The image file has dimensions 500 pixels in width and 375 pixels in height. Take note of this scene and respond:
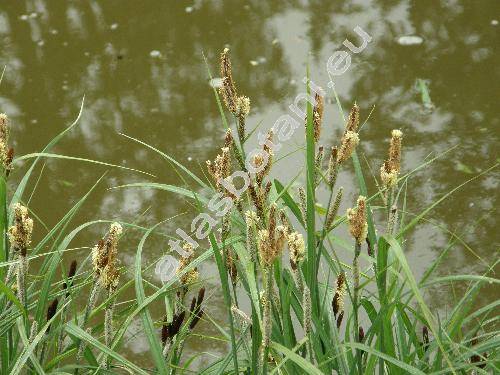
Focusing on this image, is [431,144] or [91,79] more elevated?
[91,79]

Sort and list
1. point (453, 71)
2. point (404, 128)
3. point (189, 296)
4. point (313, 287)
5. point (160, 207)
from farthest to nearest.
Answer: point (453, 71), point (404, 128), point (160, 207), point (189, 296), point (313, 287)

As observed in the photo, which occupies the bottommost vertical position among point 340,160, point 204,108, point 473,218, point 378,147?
point 473,218

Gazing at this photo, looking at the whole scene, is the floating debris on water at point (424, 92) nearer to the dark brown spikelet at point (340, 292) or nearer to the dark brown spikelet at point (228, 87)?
the dark brown spikelet at point (340, 292)

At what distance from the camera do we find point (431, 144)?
3.79 meters

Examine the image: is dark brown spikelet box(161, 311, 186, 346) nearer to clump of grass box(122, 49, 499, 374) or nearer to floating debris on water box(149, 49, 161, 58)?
clump of grass box(122, 49, 499, 374)

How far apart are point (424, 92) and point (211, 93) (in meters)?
1.16

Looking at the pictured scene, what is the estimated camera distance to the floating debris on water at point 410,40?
4.47 metres

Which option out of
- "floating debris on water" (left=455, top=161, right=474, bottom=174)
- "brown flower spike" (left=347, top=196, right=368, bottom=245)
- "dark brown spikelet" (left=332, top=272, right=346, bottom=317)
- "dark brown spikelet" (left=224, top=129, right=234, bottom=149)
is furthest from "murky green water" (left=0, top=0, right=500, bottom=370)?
"brown flower spike" (left=347, top=196, right=368, bottom=245)

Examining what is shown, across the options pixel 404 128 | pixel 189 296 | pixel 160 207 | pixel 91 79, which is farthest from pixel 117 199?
pixel 404 128

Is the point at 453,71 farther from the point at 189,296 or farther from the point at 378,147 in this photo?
the point at 189,296

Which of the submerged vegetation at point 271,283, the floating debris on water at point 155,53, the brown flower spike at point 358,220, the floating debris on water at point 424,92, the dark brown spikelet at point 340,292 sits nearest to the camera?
the brown flower spike at point 358,220

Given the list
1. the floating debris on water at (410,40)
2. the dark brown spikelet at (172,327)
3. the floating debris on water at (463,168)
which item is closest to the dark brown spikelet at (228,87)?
the dark brown spikelet at (172,327)

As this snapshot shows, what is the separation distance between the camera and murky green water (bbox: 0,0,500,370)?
138 inches

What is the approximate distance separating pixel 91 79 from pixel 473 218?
237cm
